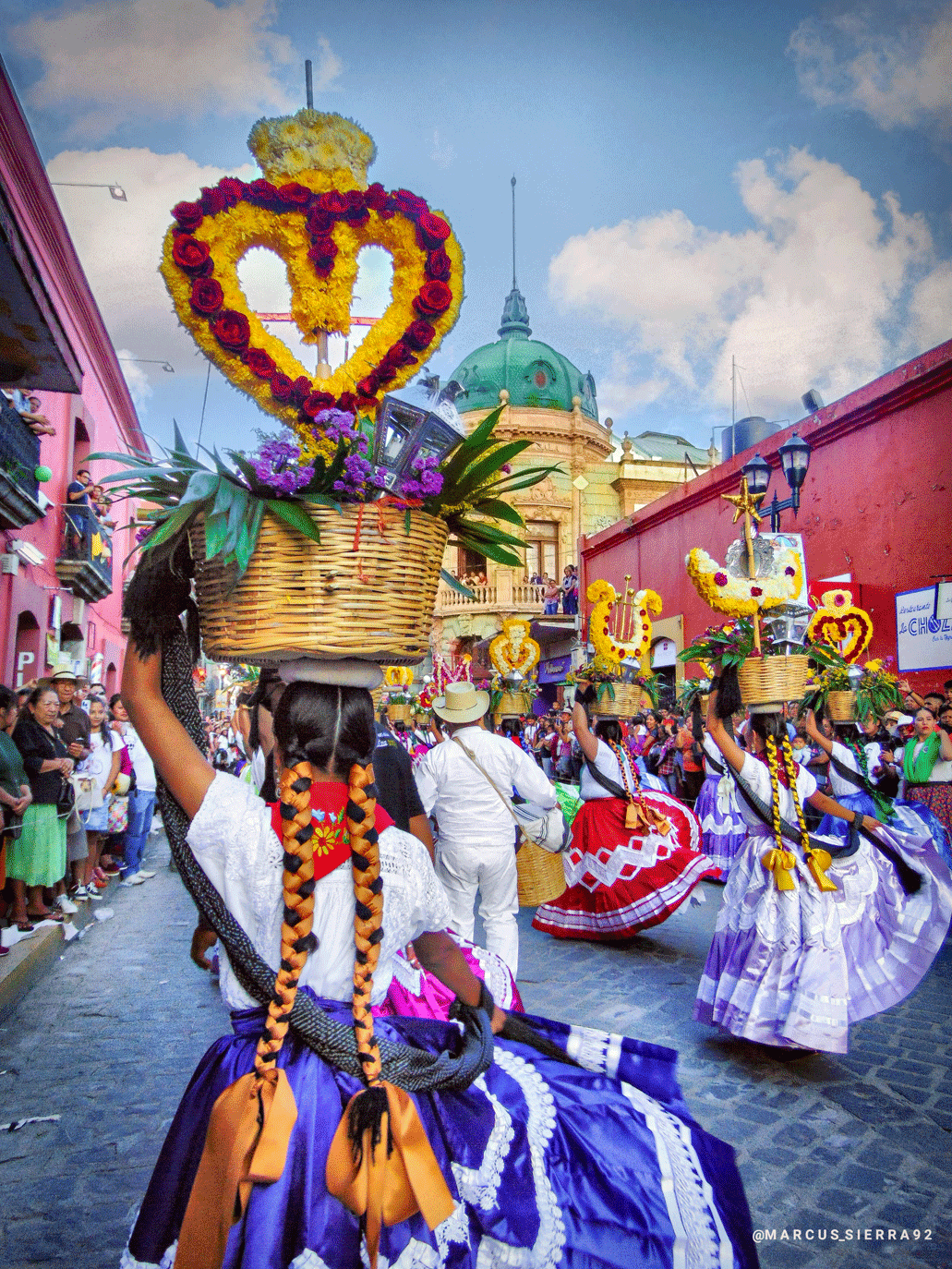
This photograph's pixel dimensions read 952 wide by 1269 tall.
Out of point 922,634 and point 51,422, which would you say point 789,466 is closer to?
point 922,634

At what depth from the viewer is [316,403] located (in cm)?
230

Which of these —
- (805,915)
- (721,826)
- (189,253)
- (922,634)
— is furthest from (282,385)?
(922,634)

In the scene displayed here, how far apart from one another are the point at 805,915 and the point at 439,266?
3.81 m

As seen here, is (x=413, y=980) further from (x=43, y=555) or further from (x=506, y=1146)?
(x=43, y=555)

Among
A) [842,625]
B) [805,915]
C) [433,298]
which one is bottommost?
[805,915]

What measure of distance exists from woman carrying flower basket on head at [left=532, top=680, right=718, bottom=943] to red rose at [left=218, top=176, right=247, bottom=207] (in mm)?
5386

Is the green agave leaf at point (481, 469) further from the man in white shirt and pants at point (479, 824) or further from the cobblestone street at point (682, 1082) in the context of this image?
the man in white shirt and pants at point (479, 824)

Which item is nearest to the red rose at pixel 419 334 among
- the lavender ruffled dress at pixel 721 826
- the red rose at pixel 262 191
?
the red rose at pixel 262 191

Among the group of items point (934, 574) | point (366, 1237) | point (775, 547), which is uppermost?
point (934, 574)

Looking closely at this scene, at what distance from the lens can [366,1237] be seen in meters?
1.75

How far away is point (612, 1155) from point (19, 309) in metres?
7.58

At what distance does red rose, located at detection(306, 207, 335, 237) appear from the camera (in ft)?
7.85

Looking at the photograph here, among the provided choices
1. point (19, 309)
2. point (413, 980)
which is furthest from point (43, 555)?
point (413, 980)

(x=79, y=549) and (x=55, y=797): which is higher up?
(x=79, y=549)
